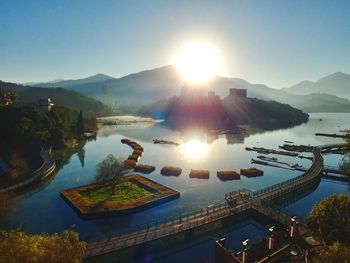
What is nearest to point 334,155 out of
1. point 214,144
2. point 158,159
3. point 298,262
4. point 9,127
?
point 214,144

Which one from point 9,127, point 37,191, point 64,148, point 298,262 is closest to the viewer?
point 298,262

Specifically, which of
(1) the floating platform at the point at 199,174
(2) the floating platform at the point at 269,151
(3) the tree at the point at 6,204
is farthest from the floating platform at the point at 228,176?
(3) the tree at the point at 6,204

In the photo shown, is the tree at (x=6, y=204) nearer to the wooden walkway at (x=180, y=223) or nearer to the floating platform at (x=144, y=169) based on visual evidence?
the wooden walkway at (x=180, y=223)

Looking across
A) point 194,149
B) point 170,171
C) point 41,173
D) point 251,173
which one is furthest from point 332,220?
point 194,149

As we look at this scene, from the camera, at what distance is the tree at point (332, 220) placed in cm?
4528

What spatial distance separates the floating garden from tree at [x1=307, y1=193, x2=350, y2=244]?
36.6 m

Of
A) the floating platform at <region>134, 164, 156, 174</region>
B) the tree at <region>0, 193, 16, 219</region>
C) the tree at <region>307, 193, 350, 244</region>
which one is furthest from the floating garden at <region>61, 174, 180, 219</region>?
the tree at <region>307, 193, 350, 244</region>

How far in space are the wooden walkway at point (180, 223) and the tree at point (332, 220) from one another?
13.4 m

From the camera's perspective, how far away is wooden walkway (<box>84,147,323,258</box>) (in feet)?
161

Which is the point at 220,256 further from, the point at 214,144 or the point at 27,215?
the point at 214,144

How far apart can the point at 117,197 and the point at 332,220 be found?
1876 inches

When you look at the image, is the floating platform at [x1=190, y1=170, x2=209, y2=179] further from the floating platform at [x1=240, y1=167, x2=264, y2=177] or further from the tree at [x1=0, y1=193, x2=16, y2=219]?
the tree at [x1=0, y1=193, x2=16, y2=219]

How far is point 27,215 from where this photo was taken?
67250 millimetres

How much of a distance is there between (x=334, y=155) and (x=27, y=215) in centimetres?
14166
